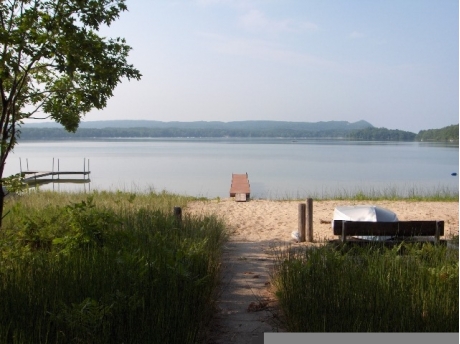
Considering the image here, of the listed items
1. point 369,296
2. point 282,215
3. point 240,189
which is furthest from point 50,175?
point 369,296

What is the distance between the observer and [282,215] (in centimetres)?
1352

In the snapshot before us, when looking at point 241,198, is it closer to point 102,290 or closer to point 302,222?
point 302,222

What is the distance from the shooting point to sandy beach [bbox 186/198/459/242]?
35.6ft

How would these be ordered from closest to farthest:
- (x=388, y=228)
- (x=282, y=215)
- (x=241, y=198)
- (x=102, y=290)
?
1. (x=102, y=290)
2. (x=388, y=228)
3. (x=282, y=215)
4. (x=241, y=198)

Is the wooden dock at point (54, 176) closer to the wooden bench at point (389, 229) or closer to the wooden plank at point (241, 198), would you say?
the wooden plank at point (241, 198)

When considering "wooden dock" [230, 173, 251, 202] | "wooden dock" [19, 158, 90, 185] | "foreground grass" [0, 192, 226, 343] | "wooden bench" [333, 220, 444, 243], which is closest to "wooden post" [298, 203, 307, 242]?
"wooden bench" [333, 220, 444, 243]

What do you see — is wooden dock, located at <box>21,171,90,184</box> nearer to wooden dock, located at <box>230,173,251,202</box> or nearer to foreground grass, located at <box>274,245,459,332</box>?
wooden dock, located at <box>230,173,251,202</box>

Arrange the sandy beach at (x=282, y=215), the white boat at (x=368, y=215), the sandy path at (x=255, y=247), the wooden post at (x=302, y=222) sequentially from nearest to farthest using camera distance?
1. the sandy path at (x=255, y=247)
2. the wooden post at (x=302, y=222)
3. the white boat at (x=368, y=215)
4. the sandy beach at (x=282, y=215)

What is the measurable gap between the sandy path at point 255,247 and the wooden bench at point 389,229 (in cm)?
69

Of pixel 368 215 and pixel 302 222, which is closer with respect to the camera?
pixel 302 222

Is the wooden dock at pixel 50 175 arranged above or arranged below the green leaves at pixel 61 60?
below

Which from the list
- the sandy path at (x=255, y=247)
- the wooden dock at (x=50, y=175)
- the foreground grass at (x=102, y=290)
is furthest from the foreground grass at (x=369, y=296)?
the wooden dock at (x=50, y=175)

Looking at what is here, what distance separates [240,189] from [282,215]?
8.91m

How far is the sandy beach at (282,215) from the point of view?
427 inches
